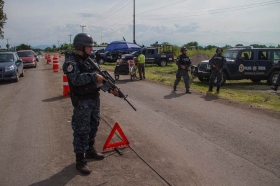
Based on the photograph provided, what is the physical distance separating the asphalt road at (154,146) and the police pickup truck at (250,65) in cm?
560

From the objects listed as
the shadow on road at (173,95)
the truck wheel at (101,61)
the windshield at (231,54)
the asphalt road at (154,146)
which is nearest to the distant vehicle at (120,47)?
the truck wheel at (101,61)

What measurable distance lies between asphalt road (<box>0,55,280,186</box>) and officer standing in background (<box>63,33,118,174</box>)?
471 mm

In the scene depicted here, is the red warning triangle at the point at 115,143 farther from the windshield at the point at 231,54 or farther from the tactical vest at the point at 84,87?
the windshield at the point at 231,54

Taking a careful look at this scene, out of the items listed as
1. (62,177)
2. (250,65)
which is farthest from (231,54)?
(62,177)

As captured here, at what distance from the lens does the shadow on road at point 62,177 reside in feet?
12.3

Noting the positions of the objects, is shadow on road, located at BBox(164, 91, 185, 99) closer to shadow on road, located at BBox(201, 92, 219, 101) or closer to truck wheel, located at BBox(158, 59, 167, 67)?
shadow on road, located at BBox(201, 92, 219, 101)

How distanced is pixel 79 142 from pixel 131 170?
2.89 feet

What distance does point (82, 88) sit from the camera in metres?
3.97

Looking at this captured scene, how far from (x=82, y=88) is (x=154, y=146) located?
1.96 m

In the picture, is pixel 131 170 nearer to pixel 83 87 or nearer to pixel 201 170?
pixel 201 170

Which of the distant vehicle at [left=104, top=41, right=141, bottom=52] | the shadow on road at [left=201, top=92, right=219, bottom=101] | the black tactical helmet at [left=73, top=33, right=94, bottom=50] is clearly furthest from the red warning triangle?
the distant vehicle at [left=104, top=41, right=141, bottom=52]

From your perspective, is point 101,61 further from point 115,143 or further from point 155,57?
point 115,143

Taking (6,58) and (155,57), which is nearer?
(6,58)

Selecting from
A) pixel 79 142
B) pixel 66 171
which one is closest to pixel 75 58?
pixel 79 142
